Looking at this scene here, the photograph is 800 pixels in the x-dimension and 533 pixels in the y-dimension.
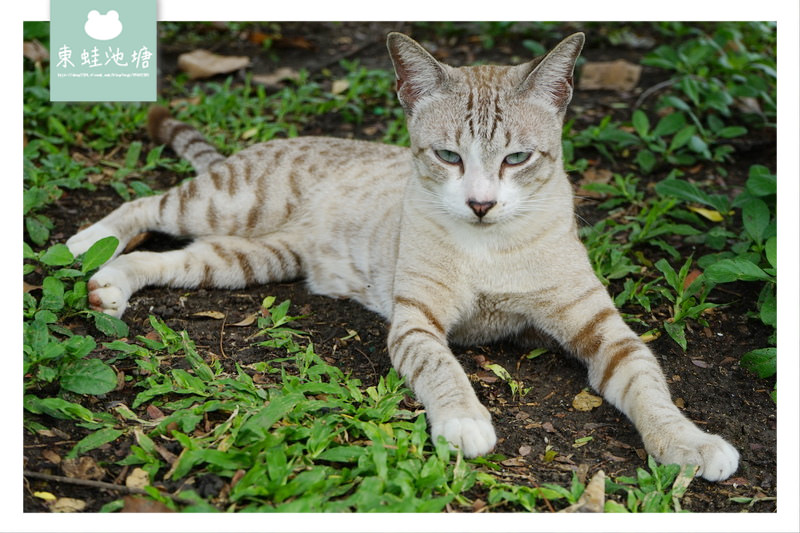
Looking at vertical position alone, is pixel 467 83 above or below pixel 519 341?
above

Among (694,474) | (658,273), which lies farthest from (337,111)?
(694,474)

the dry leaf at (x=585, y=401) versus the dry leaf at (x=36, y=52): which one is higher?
the dry leaf at (x=36, y=52)

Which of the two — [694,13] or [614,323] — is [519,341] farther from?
[694,13]

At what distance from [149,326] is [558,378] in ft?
7.62

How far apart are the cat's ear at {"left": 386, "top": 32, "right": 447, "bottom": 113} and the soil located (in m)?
1.44

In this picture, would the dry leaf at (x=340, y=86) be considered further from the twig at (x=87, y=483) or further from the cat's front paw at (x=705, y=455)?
the twig at (x=87, y=483)

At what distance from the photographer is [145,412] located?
4133 mm

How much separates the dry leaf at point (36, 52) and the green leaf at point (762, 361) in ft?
17.8

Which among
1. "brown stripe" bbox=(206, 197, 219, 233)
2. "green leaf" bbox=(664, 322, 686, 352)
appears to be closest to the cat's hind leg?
"brown stripe" bbox=(206, 197, 219, 233)

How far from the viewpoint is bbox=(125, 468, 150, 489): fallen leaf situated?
3.57 m

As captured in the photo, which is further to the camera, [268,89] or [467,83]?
[268,89]

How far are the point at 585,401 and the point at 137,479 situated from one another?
227 cm

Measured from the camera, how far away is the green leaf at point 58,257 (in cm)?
498

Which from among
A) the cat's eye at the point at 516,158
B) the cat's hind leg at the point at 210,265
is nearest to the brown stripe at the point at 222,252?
the cat's hind leg at the point at 210,265
